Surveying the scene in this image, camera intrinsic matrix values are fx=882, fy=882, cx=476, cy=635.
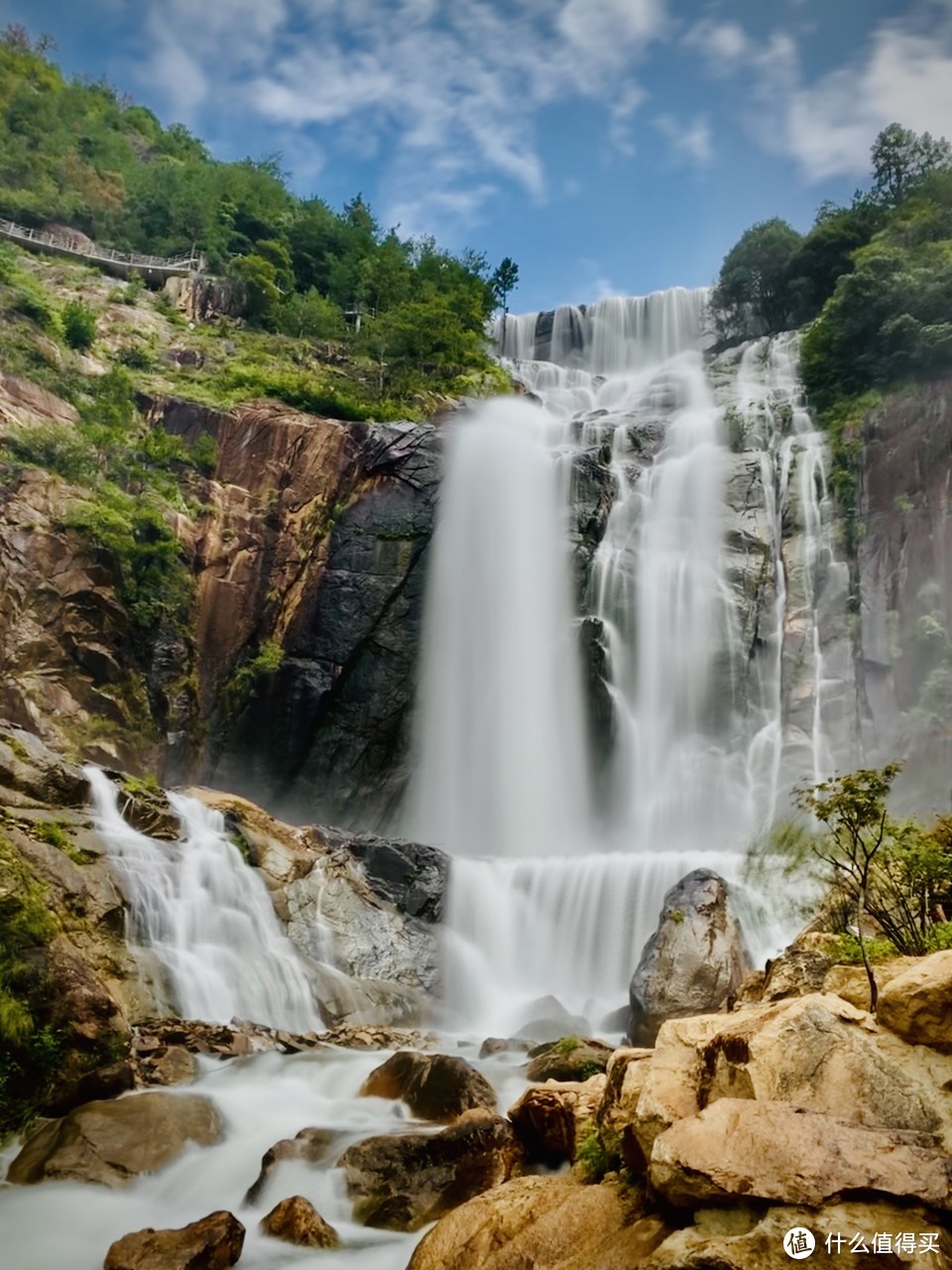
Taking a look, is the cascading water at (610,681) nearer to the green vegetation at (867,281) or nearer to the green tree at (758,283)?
the green vegetation at (867,281)

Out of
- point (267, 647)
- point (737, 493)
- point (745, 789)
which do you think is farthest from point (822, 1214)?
point (737, 493)

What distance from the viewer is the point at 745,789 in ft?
75.6

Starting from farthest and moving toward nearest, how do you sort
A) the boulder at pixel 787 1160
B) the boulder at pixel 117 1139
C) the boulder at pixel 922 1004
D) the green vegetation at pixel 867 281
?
the green vegetation at pixel 867 281 → the boulder at pixel 117 1139 → the boulder at pixel 922 1004 → the boulder at pixel 787 1160

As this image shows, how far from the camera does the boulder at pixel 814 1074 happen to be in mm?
5027

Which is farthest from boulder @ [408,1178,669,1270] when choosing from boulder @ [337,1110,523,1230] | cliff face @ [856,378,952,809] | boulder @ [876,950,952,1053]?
cliff face @ [856,378,952,809]

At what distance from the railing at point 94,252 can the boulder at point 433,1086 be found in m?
38.2

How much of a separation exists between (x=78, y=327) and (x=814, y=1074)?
32225 millimetres

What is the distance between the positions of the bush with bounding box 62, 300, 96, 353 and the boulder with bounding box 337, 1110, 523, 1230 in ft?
97.1

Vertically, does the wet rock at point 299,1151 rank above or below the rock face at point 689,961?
below

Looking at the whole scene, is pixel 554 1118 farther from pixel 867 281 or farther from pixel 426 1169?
pixel 867 281

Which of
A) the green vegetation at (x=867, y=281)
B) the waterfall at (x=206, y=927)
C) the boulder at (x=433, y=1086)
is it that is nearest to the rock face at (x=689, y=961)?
the boulder at (x=433, y=1086)

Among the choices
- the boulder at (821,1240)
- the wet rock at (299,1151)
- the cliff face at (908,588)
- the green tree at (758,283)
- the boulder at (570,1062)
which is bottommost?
the wet rock at (299,1151)

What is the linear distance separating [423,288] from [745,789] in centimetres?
2434

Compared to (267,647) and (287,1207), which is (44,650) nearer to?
(267,647)
